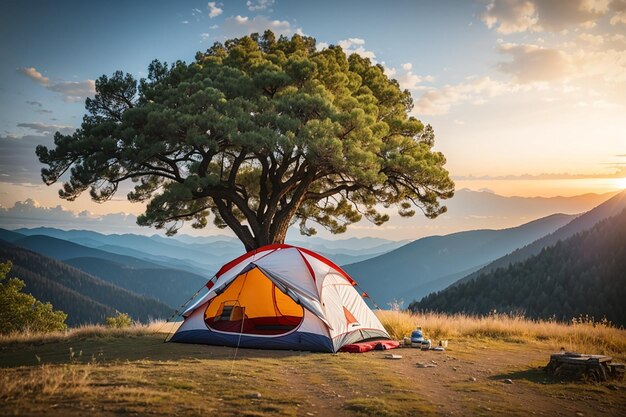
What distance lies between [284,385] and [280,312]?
24.5 feet

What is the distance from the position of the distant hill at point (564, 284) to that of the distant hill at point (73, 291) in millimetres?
93037

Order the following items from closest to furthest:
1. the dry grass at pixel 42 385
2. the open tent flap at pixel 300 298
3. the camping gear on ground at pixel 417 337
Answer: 1. the dry grass at pixel 42 385
2. the open tent flap at pixel 300 298
3. the camping gear on ground at pixel 417 337

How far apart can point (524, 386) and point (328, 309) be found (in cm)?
501

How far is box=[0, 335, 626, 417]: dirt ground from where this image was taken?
6.06m

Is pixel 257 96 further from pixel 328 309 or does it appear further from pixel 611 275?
pixel 611 275

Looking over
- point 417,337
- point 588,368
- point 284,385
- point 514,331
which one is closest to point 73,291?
point 514,331

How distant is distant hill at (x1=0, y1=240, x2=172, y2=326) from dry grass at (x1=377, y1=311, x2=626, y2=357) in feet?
433

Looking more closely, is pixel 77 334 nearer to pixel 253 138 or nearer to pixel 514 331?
pixel 253 138

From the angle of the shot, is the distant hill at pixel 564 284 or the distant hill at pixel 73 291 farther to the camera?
the distant hill at pixel 73 291

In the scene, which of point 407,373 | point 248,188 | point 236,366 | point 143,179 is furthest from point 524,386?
point 143,179

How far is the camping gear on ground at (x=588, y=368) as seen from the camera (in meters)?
8.96

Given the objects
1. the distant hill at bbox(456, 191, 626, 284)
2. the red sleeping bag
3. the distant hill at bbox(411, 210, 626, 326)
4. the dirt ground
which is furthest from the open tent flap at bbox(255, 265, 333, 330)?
the distant hill at bbox(456, 191, 626, 284)

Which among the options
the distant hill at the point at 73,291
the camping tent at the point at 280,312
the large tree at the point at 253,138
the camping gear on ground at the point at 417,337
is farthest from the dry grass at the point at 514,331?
the distant hill at the point at 73,291

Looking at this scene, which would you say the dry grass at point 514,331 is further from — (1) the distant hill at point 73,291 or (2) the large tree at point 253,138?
(1) the distant hill at point 73,291
